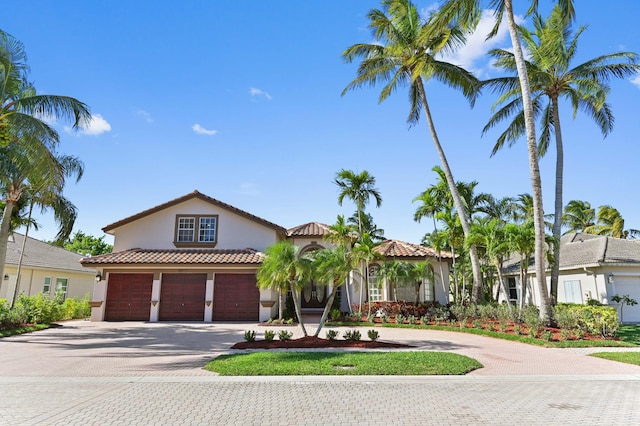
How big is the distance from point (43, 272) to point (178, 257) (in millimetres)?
11511

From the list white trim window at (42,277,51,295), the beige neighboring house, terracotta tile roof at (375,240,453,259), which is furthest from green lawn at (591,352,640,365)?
white trim window at (42,277,51,295)

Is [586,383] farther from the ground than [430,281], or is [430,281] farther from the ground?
[430,281]

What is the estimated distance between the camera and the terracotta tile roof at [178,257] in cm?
1914

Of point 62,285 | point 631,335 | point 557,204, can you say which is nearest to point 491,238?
point 557,204

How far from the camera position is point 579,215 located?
41.3 metres

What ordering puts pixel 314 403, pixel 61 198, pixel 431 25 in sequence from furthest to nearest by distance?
1. pixel 61 198
2. pixel 431 25
3. pixel 314 403

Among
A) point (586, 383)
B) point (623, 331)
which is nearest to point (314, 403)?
point (586, 383)

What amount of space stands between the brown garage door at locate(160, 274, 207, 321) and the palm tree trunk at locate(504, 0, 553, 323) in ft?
52.4

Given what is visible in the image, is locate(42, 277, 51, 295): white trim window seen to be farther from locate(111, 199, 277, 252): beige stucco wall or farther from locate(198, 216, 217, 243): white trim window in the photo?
locate(198, 216, 217, 243): white trim window

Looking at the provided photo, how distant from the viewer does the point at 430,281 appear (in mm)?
21938

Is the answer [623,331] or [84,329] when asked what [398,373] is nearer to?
[623,331]

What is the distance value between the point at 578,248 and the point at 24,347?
28953 millimetres

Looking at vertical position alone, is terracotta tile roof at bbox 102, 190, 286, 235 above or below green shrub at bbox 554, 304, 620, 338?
above

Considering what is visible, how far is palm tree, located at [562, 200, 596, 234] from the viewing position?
41.3m
